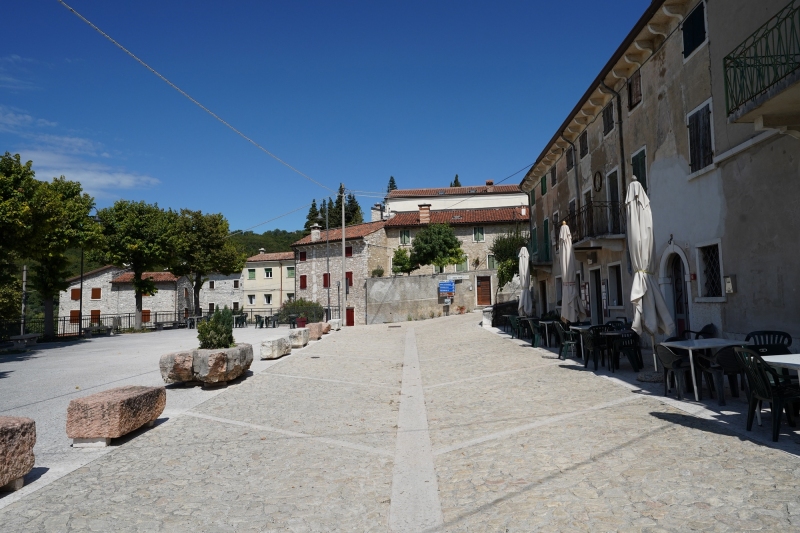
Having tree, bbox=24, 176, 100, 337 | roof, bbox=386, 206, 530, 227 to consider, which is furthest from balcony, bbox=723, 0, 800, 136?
roof, bbox=386, 206, 530, 227

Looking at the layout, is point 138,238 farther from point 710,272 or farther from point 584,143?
point 710,272

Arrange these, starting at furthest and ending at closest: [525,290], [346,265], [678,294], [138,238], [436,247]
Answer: [346,265] < [436,247] < [138,238] < [525,290] < [678,294]

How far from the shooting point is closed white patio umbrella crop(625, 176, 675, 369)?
8.58 meters

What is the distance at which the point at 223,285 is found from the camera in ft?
188

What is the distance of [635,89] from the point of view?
46.1 ft

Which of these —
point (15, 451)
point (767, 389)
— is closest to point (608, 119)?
point (767, 389)

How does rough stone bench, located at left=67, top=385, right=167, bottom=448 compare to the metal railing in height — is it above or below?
below

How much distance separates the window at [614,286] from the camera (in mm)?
15891

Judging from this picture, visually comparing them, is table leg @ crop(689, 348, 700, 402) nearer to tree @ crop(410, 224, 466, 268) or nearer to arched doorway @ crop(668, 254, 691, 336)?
arched doorway @ crop(668, 254, 691, 336)

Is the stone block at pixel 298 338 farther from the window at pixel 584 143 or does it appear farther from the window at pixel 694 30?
the window at pixel 694 30

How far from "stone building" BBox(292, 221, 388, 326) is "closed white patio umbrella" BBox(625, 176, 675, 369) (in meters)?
33.3

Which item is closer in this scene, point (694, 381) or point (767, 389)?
A: point (767, 389)

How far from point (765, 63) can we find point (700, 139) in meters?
3.63

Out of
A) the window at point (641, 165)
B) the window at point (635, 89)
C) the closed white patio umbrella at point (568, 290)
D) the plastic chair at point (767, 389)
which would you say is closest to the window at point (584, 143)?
the window at point (635, 89)
